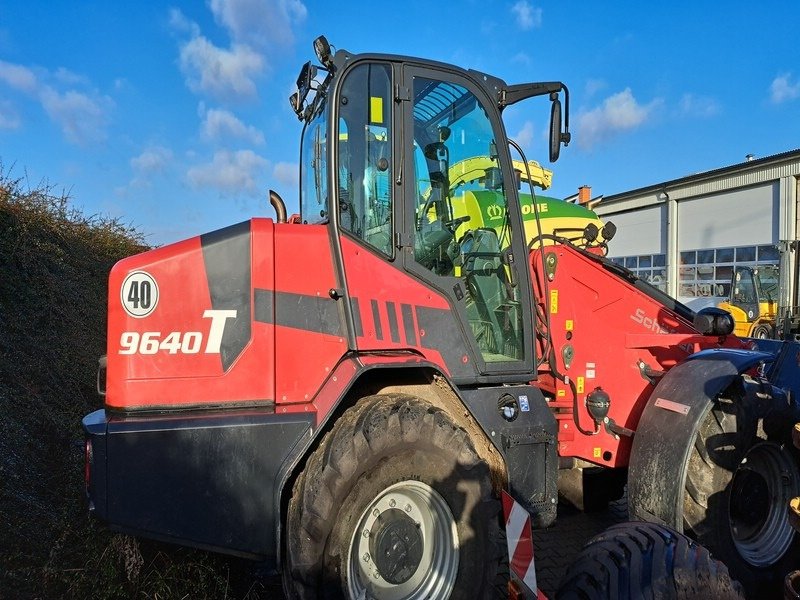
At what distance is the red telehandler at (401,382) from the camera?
2385 millimetres

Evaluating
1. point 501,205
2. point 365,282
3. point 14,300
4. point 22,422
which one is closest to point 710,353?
point 501,205

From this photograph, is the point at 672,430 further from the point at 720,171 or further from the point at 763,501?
the point at 720,171

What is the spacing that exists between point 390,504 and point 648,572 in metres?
1.14

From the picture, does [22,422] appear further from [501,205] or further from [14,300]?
[501,205]

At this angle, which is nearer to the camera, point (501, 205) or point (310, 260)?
point (310, 260)

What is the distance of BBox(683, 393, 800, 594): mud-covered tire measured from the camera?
3047 millimetres

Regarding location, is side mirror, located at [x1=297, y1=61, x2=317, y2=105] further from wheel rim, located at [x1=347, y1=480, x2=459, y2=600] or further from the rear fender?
the rear fender

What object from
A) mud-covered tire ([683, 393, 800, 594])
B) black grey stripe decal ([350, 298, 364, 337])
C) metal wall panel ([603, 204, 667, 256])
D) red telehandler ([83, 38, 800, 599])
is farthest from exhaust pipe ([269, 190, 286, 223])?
metal wall panel ([603, 204, 667, 256])

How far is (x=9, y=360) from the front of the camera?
458 centimetres

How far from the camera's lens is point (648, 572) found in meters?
2.23

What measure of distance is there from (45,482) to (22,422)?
71 centimetres

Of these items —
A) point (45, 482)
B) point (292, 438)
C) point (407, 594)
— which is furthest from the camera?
point (45, 482)

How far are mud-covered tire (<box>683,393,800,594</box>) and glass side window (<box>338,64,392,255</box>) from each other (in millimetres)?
2172

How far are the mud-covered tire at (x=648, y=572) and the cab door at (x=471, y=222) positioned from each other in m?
1.05
